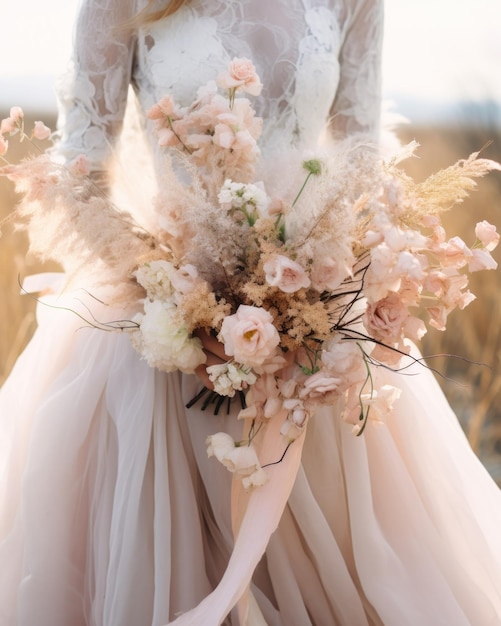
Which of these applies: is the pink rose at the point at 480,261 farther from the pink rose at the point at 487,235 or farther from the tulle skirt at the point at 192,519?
the tulle skirt at the point at 192,519

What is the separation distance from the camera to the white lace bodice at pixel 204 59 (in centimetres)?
152

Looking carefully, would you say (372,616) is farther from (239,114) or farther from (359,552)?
(239,114)

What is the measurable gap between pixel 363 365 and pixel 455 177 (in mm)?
319

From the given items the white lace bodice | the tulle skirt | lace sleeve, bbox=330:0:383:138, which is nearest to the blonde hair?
the white lace bodice

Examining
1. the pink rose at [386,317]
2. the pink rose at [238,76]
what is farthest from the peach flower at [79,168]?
the pink rose at [386,317]

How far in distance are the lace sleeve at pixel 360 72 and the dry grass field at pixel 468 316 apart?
1.45 metres

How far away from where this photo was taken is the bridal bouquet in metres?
1.06

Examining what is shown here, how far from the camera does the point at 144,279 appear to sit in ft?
3.82

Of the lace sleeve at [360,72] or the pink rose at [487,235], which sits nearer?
the pink rose at [487,235]

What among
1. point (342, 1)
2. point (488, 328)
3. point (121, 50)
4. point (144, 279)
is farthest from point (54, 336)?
point (488, 328)

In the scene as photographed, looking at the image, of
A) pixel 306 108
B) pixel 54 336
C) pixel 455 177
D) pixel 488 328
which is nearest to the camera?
pixel 455 177

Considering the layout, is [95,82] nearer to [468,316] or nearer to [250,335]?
[250,335]

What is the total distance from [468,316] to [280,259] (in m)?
2.37

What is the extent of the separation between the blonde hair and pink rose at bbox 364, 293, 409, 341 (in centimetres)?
85
